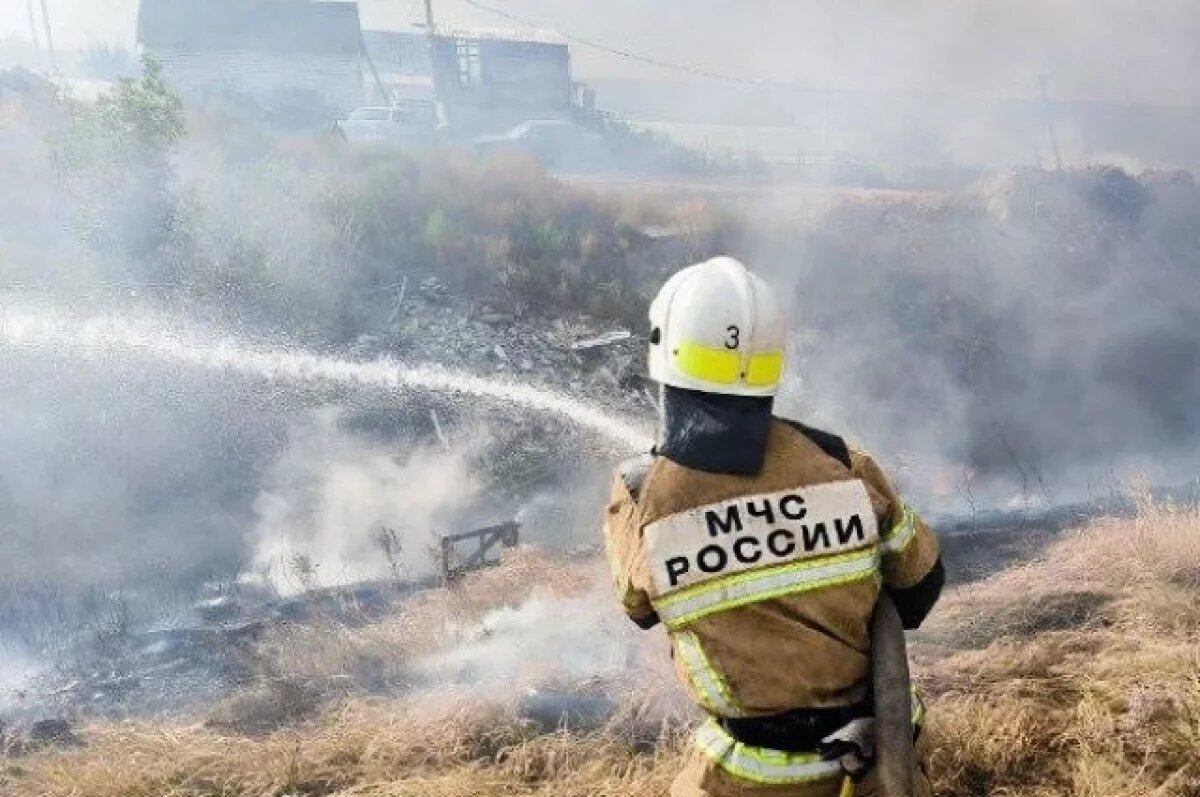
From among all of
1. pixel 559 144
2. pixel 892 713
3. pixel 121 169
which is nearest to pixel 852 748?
pixel 892 713

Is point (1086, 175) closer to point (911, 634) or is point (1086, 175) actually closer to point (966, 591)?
point (966, 591)

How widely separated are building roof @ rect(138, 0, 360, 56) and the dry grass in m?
26.1

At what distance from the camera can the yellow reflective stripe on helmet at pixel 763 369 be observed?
168 centimetres

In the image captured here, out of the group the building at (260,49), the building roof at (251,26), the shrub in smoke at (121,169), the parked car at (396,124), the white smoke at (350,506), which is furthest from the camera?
the building roof at (251,26)

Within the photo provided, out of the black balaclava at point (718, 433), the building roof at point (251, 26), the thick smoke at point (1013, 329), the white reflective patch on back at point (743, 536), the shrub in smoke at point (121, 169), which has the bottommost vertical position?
the thick smoke at point (1013, 329)

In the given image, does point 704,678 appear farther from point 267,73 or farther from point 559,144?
point 267,73

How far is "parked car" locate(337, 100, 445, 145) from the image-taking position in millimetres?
22220

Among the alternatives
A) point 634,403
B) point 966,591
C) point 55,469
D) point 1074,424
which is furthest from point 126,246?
point 1074,424

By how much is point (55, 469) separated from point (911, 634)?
9.07 metres

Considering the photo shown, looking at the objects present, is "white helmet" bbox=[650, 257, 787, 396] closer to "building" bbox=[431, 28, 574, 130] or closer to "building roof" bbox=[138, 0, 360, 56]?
"building" bbox=[431, 28, 574, 130]

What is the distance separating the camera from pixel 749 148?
2580 centimetres

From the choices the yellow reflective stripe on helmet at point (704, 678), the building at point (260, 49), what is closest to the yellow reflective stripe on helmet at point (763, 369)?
the yellow reflective stripe on helmet at point (704, 678)

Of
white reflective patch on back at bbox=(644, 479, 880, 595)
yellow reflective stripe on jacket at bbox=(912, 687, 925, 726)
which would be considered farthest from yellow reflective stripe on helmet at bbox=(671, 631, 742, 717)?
yellow reflective stripe on jacket at bbox=(912, 687, 925, 726)

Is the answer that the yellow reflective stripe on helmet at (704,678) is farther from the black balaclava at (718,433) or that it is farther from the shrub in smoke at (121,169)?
the shrub in smoke at (121,169)
